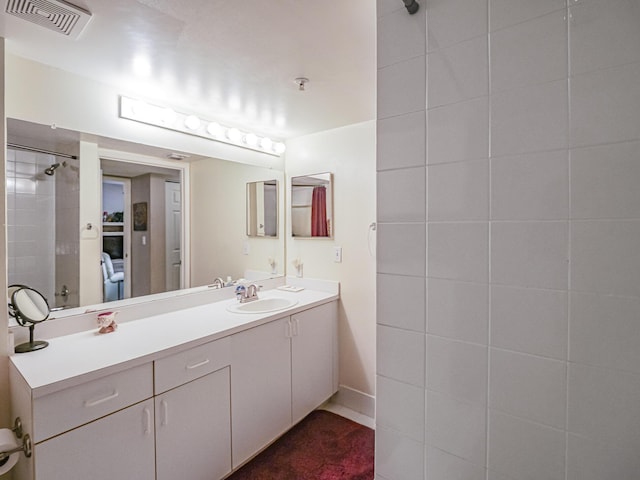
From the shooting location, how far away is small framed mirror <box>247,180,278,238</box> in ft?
8.78

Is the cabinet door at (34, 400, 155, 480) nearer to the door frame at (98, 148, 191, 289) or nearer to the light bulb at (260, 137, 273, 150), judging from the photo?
the door frame at (98, 148, 191, 289)

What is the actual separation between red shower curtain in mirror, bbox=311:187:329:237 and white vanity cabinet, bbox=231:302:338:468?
0.59 metres

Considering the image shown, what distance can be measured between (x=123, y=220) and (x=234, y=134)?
1.01m

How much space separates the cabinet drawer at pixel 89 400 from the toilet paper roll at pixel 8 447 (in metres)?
0.15

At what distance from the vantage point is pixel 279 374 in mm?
2016

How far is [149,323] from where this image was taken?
5.84 feet

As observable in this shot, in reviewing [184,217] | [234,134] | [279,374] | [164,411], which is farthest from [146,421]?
[234,134]

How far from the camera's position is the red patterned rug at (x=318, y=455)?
179cm

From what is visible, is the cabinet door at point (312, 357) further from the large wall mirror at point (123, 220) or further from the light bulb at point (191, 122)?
the light bulb at point (191, 122)

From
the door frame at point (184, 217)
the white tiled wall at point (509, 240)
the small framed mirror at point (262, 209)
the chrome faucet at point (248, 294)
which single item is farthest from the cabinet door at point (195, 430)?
the small framed mirror at point (262, 209)

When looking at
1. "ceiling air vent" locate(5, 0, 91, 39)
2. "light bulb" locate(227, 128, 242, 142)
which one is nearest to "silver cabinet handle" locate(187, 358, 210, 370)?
"ceiling air vent" locate(5, 0, 91, 39)

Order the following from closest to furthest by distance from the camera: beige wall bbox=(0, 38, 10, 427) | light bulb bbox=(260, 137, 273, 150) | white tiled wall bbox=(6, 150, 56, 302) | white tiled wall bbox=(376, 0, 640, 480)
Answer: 1. white tiled wall bbox=(376, 0, 640, 480)
2. beige wall bbox=(0, 38, 10, 427)
3. white tiled wall bbox=(6, 150, 56, 302)
4. light bulb bbox=(260, 137, 273, 150)

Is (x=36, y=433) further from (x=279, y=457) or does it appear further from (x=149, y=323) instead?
(x=279, y=457)

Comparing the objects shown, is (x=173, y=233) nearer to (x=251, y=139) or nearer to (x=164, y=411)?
(x=251, y=139)
